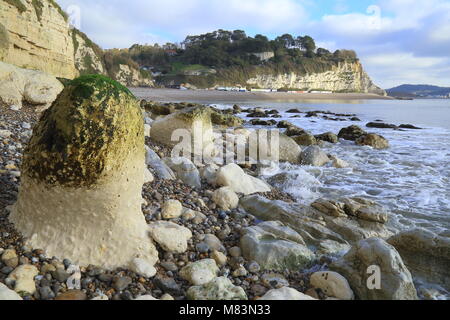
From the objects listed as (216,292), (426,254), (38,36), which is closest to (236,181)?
(426,254)

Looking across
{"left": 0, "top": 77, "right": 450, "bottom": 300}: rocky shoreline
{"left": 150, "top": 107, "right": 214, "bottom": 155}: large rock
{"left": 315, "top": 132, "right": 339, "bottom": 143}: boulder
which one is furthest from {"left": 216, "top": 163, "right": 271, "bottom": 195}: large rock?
{"left": 315, "top": 132, "right": 339, "bottom": 143}: boulder

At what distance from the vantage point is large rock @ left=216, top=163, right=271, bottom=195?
547 cm

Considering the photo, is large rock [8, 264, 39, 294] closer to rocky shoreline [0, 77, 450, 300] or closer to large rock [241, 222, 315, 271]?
rocky shoreline [0, 77, 450, 300]

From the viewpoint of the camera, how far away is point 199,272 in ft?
9.75

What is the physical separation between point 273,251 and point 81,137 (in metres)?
2.18

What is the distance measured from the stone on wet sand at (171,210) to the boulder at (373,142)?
36.0ft

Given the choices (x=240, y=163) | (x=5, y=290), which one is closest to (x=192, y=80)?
(x=240, y=163)

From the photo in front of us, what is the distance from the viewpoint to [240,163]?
7.99 metres

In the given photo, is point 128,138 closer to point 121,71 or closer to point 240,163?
point 240,163

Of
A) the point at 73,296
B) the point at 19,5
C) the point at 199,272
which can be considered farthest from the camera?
the point at 19,5

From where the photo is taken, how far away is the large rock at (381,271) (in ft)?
9.57

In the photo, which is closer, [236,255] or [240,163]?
[236,255]

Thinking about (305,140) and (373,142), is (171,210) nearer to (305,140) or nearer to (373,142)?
(305,140)
